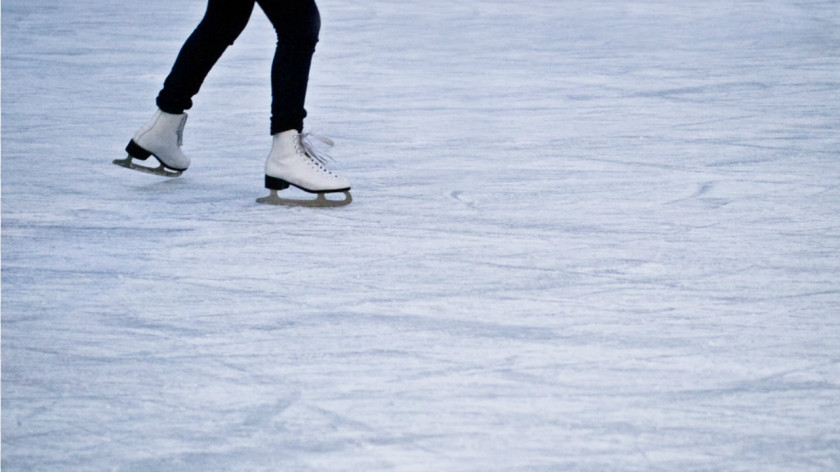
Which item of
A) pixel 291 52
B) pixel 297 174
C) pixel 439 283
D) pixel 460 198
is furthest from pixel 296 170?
pixel 439 283

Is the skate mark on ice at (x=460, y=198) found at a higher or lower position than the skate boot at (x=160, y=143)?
lower

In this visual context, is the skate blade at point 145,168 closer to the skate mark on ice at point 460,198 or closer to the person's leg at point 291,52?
the person's leg at point 291,52

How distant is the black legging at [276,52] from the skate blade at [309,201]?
0.57 feet

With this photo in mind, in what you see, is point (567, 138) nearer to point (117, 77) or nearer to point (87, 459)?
point (117, 77)

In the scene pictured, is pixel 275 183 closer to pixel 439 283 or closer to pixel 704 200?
pixel 439 283

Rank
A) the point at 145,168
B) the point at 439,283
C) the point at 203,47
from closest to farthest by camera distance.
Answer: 1. the point at 439,283
2. the point at 203,47
3. the point at 145,168

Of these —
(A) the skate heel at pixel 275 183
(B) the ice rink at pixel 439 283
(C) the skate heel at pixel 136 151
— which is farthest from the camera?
(C) the skate heel at pixel 136 151

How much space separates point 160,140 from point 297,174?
48 centimetres

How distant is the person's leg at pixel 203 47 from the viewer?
3.46 m

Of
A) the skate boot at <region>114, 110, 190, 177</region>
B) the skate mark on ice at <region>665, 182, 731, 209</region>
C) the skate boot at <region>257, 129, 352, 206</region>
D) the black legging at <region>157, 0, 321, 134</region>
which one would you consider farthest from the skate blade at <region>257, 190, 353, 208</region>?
the skate mark on ice at <region>665, 182, 731, 209</region>

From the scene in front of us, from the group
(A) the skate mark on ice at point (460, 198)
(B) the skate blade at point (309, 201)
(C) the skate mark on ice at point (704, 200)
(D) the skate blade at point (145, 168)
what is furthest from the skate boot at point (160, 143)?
(C) the skate mark on ice at point (704, 200)

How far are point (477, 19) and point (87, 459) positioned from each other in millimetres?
6776

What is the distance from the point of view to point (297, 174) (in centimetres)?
335

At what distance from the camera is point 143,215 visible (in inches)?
127
